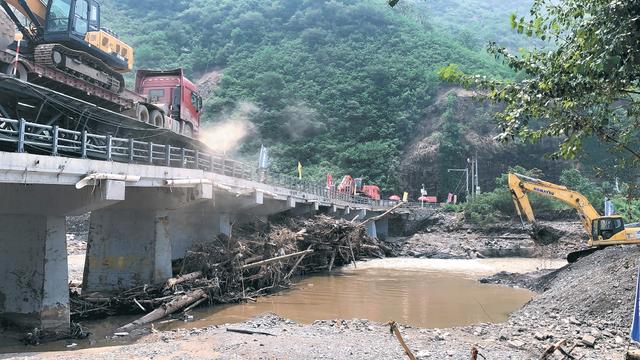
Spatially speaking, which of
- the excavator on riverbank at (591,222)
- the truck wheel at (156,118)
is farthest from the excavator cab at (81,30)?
the excavator on riverbank at (591,222)

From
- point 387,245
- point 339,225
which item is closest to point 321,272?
point 339,225

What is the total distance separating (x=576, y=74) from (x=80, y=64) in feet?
47.0

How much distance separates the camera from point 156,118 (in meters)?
19.7

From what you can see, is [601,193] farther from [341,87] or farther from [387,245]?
[341,87]

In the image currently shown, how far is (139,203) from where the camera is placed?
1567cm

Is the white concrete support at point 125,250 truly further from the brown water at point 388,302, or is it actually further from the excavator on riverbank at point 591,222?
the excavator on riverbank at point 591,222

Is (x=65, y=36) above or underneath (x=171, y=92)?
underneath

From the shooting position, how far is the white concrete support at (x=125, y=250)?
15.5 meters

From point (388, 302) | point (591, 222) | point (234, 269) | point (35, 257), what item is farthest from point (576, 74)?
point (591, 222)

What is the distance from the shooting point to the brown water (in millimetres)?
14820

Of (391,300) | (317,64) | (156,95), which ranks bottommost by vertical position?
(391,300)

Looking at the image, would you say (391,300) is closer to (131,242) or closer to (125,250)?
(131,242)

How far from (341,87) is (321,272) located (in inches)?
2327

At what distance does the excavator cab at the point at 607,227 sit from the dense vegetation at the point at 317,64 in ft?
150
